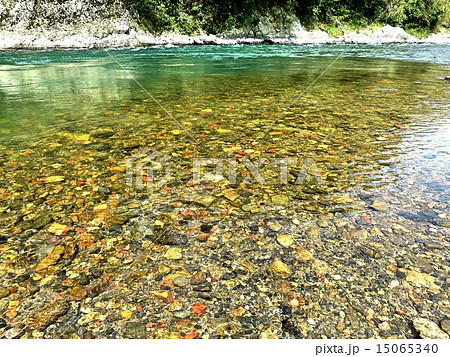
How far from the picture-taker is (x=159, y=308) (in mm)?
1897

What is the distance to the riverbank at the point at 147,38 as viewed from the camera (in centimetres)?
2259

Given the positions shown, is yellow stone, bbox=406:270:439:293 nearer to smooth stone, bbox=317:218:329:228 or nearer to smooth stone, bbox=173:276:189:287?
smooth stone, bbox=317:218:329:228

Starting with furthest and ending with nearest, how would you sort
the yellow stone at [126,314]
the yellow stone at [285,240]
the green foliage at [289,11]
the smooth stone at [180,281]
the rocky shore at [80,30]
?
the green foliage at [289,11], the rocky shore at [80,30], the yellow stone at [285,240], the smooth stone at [180,281], the yellow stone at [126,314]

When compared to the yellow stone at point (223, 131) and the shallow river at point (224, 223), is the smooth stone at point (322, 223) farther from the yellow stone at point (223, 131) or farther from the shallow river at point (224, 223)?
the yellow stone at point (223, 131)

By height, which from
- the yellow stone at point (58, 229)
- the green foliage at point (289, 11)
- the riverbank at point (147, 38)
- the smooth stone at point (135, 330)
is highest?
the green foliage at point (289, 11)

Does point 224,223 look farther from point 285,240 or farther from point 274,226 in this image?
point 285,240

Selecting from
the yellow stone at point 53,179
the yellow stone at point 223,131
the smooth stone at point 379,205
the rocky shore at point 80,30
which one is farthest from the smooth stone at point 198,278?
the rocky shore at point 80,30

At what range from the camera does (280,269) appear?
7.28 feet

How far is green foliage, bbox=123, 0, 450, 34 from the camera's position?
92.4 ft

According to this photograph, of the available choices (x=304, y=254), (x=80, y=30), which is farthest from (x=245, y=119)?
(x=80, y=30)

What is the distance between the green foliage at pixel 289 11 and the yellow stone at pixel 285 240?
28932 millimetres

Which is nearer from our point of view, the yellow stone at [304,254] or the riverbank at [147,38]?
the yellow stone at [304,254]

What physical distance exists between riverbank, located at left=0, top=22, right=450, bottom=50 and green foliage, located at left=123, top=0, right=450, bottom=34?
4.20ft
